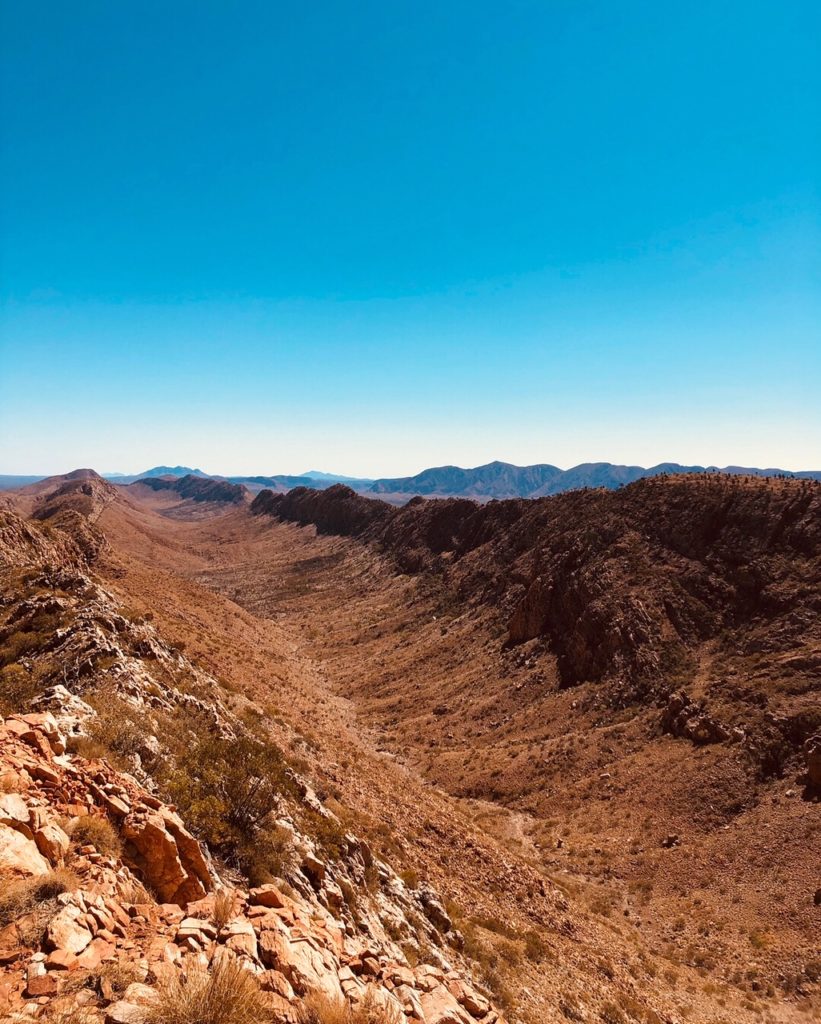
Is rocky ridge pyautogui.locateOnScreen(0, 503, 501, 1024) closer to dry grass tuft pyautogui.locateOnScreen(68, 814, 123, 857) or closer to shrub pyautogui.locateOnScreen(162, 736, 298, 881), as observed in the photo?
dry grass tuft pyautogui.locateOnScreen(68, 814, 123, 857)

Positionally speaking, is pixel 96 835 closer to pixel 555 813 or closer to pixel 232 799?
pixel 232 799

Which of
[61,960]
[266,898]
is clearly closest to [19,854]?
[61,960]

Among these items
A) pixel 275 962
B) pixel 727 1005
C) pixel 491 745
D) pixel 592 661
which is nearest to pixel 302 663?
pixel 491 745

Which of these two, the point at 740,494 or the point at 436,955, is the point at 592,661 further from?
the point at 436,955

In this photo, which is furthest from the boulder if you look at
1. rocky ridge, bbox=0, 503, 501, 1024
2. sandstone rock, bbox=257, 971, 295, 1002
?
sandstone rock, bbox=257, 971, 295, 1002

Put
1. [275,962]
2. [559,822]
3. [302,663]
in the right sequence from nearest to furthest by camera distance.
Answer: [275,962] → [559,822] → [302,663]

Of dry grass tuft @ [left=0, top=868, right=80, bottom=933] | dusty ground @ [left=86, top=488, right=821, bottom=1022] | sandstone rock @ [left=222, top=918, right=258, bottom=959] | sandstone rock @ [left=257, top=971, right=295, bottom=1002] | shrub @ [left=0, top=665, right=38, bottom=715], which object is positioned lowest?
dusty ground @ [left=86, top=488, right=821, bottom=1022]
